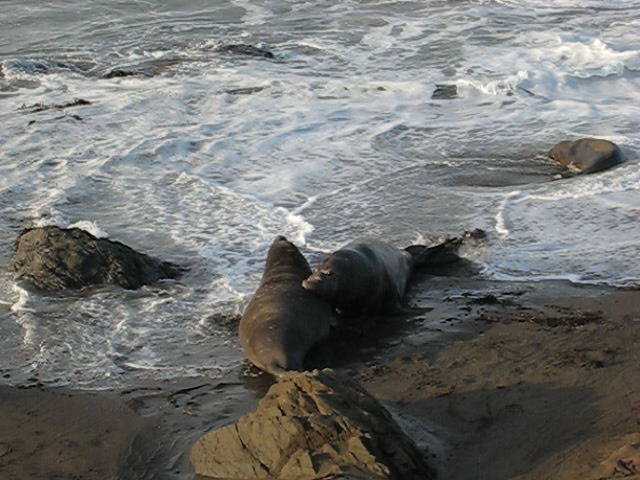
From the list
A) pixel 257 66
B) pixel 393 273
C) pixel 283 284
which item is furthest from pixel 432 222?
pixel 257 66

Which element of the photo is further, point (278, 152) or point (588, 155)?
point (278, 152)

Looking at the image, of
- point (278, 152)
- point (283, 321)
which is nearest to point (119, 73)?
point (278, 152)

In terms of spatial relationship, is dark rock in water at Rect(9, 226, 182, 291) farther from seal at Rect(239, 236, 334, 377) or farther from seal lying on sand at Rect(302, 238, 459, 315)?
seal lying on sand at Rect(302, 238, 459, 315)

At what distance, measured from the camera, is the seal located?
6.52 metres

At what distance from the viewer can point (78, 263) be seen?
8148 mm

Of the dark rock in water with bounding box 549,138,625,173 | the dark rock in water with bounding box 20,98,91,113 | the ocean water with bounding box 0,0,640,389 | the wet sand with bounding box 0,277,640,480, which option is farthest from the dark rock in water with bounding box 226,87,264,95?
the wet sand with bounding box 0,277,640,480

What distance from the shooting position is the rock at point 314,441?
4582mm

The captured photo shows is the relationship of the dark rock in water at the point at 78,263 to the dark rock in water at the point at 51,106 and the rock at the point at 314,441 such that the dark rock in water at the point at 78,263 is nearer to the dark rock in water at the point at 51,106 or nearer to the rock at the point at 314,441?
the rock at the point at 314,441

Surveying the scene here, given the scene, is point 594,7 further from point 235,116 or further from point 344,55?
point 235,116

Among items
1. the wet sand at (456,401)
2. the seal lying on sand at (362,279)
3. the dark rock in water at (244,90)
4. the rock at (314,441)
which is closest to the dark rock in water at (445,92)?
the dark rock in water at (244,90)

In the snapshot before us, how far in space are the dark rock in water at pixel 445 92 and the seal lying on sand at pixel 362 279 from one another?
23.8 ft

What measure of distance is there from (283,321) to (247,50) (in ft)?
41.1

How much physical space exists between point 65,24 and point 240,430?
18.1 meters

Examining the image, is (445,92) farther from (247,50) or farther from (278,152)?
(247,50)
